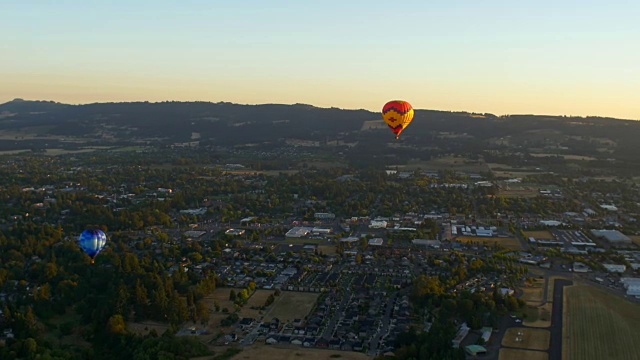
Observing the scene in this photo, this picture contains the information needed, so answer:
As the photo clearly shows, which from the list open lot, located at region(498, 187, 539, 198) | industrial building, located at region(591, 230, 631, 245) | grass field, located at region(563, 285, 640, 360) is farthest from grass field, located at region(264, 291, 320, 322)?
open lot, located at region(498, 187, 539, 198)

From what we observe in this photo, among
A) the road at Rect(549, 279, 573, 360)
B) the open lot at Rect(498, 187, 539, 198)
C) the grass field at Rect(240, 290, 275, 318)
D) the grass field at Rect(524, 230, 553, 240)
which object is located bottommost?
the grass field at Rect(240, 290, 275, 318)

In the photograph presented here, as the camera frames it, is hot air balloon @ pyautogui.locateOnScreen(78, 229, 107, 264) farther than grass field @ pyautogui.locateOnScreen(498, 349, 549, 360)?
Yes

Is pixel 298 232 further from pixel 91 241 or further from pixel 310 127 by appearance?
pixel 310 127

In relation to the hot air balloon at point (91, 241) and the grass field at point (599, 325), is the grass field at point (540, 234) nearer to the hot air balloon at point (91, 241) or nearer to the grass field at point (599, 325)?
the grass field at point (599, 325)

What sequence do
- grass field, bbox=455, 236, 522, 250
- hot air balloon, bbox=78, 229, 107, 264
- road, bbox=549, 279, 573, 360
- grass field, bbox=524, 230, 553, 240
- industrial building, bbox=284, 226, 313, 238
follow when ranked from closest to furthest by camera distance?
1. road, bbox=549, 279, 573, 360
2. hot air balloon, bbox=78, 229, 107, 264
3. grass field, bbox=455, 236, 522, 250
4. grass field, bbox=524, 230, 553, 240
5. industrial building, bbox=284, 226, 313, 238

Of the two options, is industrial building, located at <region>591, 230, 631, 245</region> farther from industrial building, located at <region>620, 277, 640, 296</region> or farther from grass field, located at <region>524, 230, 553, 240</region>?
industrial building, located at <region>620, 277, 640, 296</region>

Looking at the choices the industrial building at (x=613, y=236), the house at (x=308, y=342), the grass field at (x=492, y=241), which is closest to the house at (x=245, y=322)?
the house at (x=308, y=342)

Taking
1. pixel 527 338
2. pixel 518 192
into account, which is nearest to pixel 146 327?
pixel 527 338
